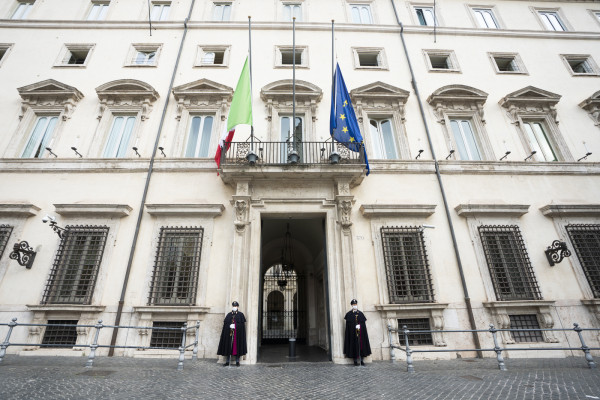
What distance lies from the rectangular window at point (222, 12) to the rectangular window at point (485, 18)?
1282cm

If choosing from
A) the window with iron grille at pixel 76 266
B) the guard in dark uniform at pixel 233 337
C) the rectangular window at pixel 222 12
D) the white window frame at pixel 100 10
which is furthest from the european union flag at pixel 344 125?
the white window frame at pixel 100 10

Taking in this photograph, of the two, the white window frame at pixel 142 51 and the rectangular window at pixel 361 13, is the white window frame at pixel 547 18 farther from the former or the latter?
the white window frame at pixel 142 51

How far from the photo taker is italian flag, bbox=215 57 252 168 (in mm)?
9523

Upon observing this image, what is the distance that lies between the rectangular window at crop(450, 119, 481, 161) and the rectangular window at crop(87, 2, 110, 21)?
56.9ft

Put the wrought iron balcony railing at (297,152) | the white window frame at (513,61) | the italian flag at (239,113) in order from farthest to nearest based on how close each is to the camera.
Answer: the white window frame at (513,61) < the wrought iron balcony railing at (297,152) < the italian flag at (239,113)

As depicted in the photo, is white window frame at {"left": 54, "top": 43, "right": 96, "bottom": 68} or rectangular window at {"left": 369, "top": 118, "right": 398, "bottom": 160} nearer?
rectangular window at {"left": 369, "top": 118, "right": 398, "bottom": 160}

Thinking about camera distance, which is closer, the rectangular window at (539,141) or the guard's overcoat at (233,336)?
the guard's overcoat at (233,336)

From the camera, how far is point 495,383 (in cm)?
562

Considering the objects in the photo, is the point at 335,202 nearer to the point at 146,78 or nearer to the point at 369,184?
the point at 369,184

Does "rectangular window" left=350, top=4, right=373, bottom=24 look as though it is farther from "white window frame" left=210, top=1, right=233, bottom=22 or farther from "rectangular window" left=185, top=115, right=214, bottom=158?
"rectangular window" left=185, top=115, right=214, bottom=158

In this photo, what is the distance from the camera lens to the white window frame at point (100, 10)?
1455 centimetres

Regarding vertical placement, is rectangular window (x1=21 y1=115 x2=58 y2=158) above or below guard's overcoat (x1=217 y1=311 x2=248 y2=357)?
above

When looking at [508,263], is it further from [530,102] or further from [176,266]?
[176,266]

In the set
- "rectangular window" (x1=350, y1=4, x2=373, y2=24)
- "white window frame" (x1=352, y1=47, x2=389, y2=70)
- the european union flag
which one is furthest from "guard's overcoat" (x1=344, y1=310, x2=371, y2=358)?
"rectangular window" (x1=350, y1=4, x2=373, y2=24)
